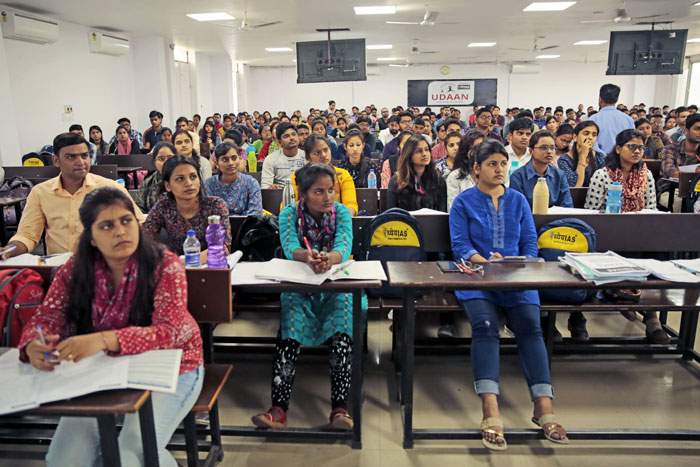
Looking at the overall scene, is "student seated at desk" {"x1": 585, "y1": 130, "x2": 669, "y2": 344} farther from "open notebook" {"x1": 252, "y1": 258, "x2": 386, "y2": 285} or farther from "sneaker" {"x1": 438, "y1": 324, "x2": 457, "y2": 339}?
"open notebook" {"x1": 252, "y1": 258, "x2": 386, "y2": 285}

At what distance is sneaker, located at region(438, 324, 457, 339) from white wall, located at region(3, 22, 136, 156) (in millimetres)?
7092

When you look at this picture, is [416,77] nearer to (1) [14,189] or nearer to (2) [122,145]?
(2) [122,145]

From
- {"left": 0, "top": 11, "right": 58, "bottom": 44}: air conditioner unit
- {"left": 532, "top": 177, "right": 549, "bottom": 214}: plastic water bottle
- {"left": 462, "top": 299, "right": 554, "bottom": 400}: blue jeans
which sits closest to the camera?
{"left": 462, "top": 299, "right": 554, "bottom": 400}: blue jeans

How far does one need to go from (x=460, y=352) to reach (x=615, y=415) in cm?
90

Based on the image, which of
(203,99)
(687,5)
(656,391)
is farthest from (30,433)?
(203,99)

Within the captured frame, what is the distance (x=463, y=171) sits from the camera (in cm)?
396

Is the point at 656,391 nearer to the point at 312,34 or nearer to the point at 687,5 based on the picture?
the point at 687,5

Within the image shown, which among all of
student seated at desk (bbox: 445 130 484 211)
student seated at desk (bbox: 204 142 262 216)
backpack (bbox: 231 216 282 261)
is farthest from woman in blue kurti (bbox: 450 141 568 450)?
student seated at desk (bbox: 204 142 262 216)

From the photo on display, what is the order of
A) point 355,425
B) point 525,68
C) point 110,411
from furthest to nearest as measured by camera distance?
point 525,68
point 355,425
point 110,411

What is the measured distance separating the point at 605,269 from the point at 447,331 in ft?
4.82

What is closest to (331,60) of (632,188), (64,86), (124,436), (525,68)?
(64,86)

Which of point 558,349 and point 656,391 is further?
point 558,349

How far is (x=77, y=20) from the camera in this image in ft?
30.3

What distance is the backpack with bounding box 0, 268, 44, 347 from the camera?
200cm
